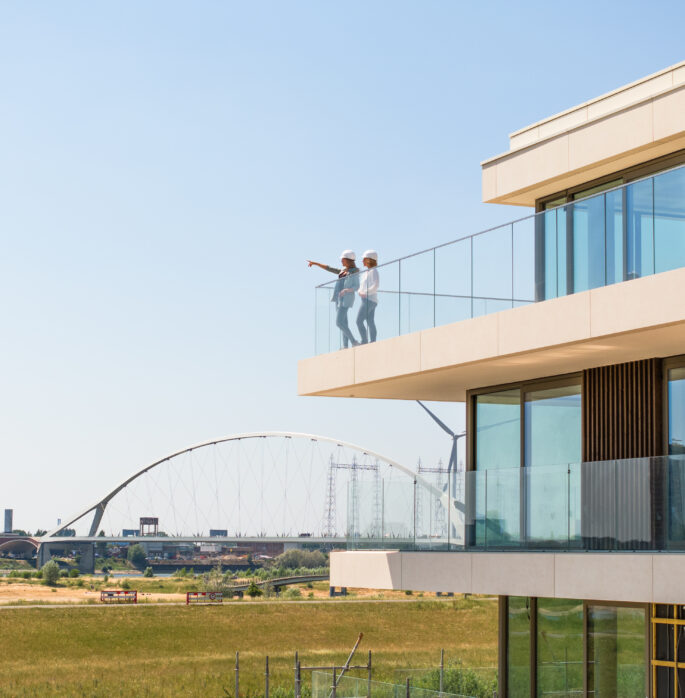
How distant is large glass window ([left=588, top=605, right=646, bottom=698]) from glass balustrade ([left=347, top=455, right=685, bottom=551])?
51.2 inches

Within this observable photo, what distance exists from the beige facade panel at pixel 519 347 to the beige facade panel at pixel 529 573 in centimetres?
275

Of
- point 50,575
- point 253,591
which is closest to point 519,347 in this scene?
point 253,591

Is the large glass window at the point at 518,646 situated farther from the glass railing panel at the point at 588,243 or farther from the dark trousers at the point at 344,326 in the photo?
the glass railing panel at the point at 588,243

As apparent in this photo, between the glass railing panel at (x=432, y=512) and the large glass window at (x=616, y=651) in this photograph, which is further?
the glass railing panel at (x=432, y=512)

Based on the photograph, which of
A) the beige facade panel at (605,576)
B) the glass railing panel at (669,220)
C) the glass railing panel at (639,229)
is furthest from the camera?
the glass railing panel at (639,229)

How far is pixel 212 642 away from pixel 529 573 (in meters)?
41.4

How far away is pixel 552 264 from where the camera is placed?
17.7 metres

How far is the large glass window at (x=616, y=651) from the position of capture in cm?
1639

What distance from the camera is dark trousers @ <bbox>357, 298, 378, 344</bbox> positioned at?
806 inches

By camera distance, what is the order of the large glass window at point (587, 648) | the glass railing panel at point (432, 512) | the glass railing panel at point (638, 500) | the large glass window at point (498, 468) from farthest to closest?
1. the glass railing panel at point (432, 512)
2. the large glass window at point (498, 468)
3. the large glass window at point (587, 648)
4. the glass railing panel at point (638, 500)

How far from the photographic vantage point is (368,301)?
20547 millimetres

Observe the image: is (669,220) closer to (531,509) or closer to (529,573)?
(531,509)

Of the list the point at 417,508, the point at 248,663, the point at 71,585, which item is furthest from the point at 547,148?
the point at 71,585

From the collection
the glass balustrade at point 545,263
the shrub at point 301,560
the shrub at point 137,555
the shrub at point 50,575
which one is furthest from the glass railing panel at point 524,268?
the shrub at point 137,555
